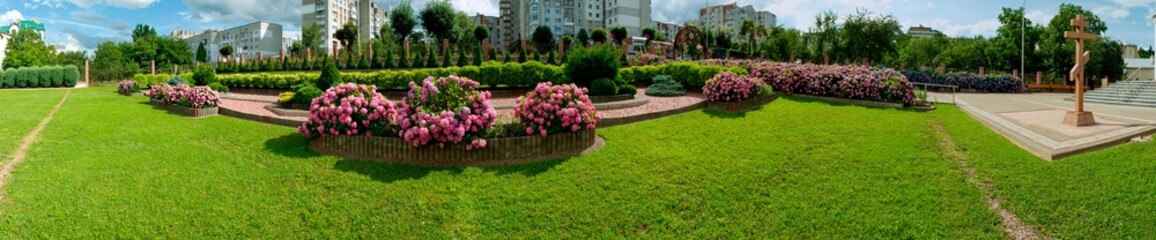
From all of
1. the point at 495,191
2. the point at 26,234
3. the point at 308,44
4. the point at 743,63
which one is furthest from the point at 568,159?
the point at 308,44

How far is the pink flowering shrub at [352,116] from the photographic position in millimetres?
7598

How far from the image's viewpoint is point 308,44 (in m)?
63.7

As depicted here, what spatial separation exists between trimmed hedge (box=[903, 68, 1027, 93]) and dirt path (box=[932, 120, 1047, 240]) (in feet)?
63.1

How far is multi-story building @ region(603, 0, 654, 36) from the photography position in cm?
7394

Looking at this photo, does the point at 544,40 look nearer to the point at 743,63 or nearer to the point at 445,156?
the point at 743,63

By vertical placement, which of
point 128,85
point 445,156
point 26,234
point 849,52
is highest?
point 849,52

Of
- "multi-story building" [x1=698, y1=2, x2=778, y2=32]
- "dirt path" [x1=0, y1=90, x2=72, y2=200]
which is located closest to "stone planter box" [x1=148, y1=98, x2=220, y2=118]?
"dirt path" [x1=0, y1=90, x2=72, y2=200]

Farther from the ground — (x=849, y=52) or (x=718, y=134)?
(x=849, y=52)

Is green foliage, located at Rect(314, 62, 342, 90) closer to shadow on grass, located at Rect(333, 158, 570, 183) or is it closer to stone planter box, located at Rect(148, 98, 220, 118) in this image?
stone planter box, located at Rect(148, 98, 220, 118)

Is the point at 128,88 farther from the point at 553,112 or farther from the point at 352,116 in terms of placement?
the point at 553,112

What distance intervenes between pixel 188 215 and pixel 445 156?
2.57 m

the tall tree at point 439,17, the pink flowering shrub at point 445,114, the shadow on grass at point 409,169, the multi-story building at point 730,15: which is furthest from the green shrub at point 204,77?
the multi-story building at point 730,15

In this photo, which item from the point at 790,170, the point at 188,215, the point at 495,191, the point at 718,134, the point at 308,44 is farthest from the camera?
the point at 308,44

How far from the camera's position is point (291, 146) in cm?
826
